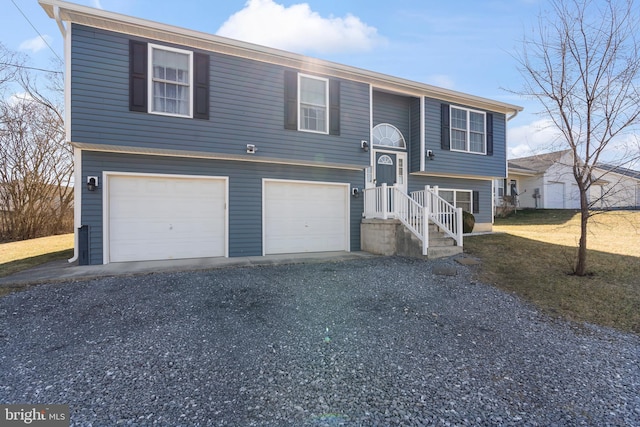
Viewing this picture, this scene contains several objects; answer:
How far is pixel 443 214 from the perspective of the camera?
26.8 feet

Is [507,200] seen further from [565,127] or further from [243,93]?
[243,93]

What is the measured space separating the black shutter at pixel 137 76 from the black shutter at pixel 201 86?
1001 mm

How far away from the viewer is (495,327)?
3910mm

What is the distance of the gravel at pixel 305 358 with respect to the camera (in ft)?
7.63

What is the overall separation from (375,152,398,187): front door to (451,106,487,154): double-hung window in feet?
7.24

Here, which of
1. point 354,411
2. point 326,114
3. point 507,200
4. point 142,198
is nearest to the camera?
point 354,411

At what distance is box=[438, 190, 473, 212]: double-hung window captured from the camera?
11175mm

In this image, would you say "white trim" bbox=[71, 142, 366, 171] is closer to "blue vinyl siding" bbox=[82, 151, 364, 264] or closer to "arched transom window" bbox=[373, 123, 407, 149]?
"blue vinyl siding" bbox=[82, 151, 364, 264]

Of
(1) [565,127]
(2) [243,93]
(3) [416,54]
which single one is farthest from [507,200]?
(2) [243,93]

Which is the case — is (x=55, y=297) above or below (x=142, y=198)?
below

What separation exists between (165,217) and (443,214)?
705 centimetres

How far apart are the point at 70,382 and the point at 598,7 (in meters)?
9.23

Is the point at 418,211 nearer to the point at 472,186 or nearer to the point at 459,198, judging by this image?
the point at 459,198

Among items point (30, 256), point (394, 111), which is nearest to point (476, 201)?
point (394, 111)
